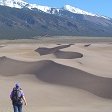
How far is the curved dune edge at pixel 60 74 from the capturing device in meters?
24.0

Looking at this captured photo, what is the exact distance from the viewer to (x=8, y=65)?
35.1 m

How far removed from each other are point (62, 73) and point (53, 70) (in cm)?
125

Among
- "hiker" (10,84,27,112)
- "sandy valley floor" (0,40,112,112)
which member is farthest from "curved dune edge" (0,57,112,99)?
"hiker" (10,84,27,112)

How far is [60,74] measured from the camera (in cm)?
2839

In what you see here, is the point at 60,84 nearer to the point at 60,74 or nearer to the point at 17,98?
the point at 60,74

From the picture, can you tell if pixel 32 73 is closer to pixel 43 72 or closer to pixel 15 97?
pixel 43 72

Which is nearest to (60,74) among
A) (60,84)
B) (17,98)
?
(60,84)

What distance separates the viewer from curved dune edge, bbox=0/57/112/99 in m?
24.0

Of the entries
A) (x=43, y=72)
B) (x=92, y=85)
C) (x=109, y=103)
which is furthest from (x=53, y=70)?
(x=109, y=103)

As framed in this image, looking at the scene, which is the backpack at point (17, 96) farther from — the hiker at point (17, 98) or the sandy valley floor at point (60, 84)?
the sandy valley floor at point (60, 84)

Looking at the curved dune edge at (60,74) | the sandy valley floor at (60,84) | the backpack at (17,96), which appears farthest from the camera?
the curved dune edge at (60,74)

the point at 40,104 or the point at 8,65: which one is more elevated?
the point at 8,65

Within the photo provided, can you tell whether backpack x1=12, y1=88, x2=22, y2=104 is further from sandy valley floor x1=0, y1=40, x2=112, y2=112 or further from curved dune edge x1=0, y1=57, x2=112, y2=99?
curved dune edge x1=0, y1=57, x2=112, y2=99

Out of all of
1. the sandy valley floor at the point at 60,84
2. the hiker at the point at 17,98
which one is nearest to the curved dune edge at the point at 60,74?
the sandy valley floor at the point at 60,84
